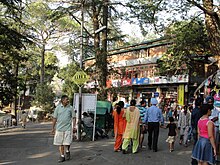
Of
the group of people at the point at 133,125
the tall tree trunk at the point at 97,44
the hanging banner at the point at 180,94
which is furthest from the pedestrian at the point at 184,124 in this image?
the hanging banner at the point at 180,94

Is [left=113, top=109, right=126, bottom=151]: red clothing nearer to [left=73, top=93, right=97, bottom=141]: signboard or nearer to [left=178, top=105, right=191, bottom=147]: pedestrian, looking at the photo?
[left=178, top=105, right=191, bottom=147]: pedestrian

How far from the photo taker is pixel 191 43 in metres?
18.4

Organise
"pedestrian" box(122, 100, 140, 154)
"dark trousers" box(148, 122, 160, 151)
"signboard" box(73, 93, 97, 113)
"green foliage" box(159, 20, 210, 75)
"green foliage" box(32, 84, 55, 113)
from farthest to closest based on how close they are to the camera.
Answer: "green foliage" box(32, 84, 55, 113)
"green foliage" box(159, 20, 210, 75)
"signboard" box(73, 93, 97, 113)
"dark trousers" box(148, 122, 160, 151)
"pedestrian" box(122, 100, 140, 154)

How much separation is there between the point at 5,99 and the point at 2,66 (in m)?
2.76

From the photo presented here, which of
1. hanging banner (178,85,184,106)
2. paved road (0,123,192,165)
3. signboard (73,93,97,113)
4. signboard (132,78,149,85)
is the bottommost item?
paved road (0,123,192,165)

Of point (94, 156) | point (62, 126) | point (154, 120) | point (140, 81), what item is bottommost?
point (94, 156)

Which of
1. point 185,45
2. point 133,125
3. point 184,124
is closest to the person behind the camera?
point 133,125

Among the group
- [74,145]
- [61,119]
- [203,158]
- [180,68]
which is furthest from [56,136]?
[180,68]

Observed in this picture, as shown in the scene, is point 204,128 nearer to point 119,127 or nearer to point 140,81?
point 119,127

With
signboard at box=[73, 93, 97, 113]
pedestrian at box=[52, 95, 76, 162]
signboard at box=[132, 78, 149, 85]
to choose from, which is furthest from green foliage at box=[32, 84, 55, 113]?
pedestrian at box=[52, 95, 76, 162]

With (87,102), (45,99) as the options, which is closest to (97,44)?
(87,102)

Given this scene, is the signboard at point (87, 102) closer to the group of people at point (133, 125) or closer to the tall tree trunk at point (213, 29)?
the group of people at point (133, 125)

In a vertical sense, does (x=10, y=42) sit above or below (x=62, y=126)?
above

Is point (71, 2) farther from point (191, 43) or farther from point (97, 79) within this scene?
point (191, 43)
